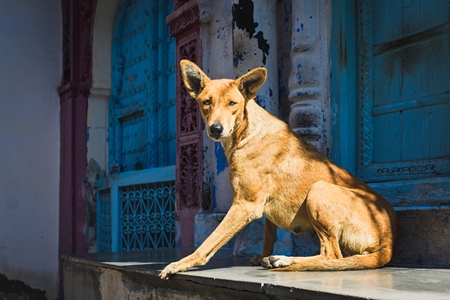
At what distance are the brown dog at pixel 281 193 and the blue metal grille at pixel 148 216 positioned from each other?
2.98 metres

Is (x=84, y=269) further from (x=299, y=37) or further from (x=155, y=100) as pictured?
(x=155, y=100)

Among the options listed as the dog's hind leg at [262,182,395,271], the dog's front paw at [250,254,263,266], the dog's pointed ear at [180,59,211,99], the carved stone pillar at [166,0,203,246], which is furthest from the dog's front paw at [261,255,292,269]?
the carved stone pillar at [166,0,203,246]

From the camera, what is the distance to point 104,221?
830cm

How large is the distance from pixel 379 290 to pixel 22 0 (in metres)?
7.27

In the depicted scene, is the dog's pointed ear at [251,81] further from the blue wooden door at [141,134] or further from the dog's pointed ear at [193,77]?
the blue wooden door at [141,134]

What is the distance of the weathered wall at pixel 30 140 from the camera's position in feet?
27.9

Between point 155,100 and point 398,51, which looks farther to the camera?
point 155,100

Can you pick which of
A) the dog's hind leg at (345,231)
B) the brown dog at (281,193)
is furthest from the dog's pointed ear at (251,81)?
the dog's hind leg at (345,231)

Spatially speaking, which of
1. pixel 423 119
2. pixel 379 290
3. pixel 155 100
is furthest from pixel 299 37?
pixel 155 100

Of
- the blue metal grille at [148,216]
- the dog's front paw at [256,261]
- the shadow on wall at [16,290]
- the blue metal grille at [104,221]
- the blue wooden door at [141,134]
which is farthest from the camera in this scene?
the shadow on wall at [16,290]

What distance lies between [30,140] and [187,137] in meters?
3.33

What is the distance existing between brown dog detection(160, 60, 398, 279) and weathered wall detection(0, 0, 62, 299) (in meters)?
5.34

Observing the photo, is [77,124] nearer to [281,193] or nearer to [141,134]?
[141,134]

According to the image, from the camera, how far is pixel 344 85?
4.65 m
